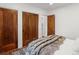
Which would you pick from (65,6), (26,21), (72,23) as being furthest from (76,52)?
(26,21)

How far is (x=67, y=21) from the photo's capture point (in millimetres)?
1437

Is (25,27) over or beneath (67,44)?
over

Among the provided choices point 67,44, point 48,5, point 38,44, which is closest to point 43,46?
point 38,44

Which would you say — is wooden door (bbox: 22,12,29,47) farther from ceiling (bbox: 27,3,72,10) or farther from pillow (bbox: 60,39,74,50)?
pillow (bbox: 60,39,74,50)

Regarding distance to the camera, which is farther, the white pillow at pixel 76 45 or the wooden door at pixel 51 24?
the wooden door at pixel 51 24

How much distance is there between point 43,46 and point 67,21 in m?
0.46

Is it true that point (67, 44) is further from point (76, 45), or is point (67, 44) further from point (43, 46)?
point (43, 46)

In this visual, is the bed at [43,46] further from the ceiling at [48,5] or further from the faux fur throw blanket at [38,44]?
the ceiling at [48,5]

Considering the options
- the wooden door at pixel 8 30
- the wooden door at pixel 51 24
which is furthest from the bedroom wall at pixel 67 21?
the wooden door at pixel 8 30

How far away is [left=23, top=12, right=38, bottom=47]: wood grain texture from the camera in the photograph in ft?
4.74

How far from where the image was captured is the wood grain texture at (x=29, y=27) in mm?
1444

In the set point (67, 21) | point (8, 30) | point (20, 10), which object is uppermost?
point (20, 10)

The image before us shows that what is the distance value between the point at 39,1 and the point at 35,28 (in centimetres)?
37

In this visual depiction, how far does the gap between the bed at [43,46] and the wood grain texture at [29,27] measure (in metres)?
0.07
